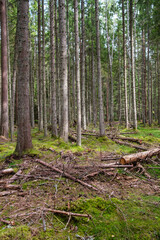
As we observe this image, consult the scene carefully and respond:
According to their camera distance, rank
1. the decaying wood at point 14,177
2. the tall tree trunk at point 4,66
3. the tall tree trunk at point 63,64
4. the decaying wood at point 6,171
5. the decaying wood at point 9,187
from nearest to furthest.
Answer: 1. the decaying wood at point 9,187
2. the decaying wood at point 14,177
3. the decaying wood at point 6,171
4. the tall tree trunk at point 63,64
5. the tall tree trunk at point 4,66

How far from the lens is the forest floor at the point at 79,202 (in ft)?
8.02

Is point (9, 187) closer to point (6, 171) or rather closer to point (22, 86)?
point (6, 171)

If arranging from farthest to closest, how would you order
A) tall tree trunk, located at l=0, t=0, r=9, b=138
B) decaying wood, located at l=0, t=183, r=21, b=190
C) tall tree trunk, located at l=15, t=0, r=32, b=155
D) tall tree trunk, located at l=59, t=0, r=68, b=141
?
tall tree trunk, located at l=0, t=0, r=9, b=138 → tall tree trunk, located at l=59, t=0, r=68, b=141 → tall tree trunk, located at l=15, t=0, r=32, b=155 → decaying wood, located at l=0, t=183, r=21, b=190

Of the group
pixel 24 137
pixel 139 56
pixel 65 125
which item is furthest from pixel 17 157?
pixel 139 56

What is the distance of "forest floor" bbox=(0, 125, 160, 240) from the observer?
8.02ft

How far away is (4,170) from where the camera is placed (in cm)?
460

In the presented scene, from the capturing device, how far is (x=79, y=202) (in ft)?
10.3

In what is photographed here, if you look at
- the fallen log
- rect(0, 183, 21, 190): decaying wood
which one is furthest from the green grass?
the fallen log

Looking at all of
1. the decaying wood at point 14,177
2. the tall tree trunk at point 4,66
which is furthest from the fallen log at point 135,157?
the tall tree trunk at point 4,66

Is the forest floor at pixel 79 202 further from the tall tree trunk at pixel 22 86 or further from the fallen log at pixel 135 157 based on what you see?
the tall tree trunk at pixel 22 86

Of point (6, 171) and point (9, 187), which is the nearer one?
point (9, 187)

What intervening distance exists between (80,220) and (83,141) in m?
7.52

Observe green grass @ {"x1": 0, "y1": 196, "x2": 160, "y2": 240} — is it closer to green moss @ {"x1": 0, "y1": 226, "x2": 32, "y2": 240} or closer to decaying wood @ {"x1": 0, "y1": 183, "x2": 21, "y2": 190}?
green moss @ {"x1": 0, "y1": 226, "x2": 32, "y2": 240}

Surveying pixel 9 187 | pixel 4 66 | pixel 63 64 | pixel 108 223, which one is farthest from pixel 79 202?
pixel 4 66
